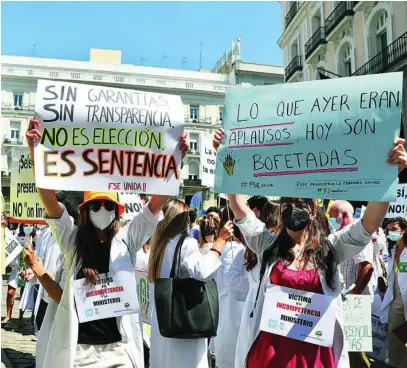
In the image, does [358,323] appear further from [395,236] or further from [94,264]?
[94,264]

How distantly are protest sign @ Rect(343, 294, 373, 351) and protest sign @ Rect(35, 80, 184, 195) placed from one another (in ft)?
7.01

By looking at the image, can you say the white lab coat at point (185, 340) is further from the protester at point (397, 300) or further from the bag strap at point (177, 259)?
the protester at point (397, 300)

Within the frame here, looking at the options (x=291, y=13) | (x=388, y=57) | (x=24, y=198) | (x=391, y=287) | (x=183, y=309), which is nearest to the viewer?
(x=183, y=309)

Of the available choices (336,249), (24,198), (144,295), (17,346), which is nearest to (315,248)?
(336,249)

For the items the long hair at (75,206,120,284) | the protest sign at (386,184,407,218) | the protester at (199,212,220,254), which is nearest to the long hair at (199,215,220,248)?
the protester at (199,212,220,254)

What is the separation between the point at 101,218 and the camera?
322 cm

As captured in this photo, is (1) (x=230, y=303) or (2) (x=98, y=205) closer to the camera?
(2) (x=98, y=205)

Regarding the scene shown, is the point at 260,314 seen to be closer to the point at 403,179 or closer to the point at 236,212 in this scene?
the point at 236,212

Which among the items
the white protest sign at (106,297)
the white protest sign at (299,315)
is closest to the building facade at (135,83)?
the white protest sign at (106,297)

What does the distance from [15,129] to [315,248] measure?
4607 centimetres

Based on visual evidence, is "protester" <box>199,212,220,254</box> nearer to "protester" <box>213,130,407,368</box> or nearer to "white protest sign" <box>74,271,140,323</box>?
"white protest sign" <box>74,271,140,323</box>

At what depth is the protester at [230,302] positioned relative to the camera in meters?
4.15

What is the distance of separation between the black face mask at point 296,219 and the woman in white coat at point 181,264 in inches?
26.9

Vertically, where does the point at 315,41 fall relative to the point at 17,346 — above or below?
above
